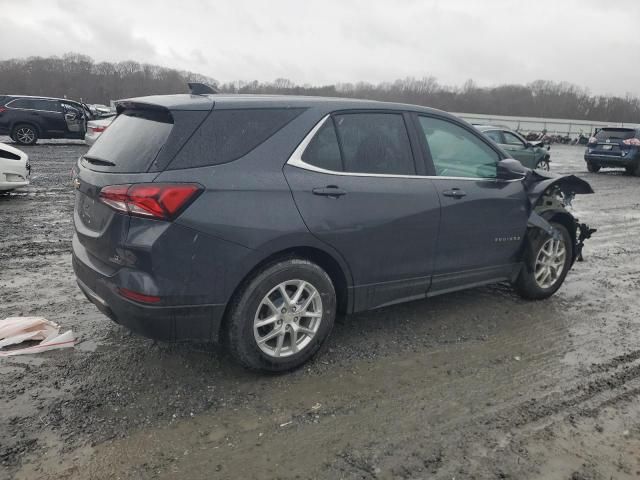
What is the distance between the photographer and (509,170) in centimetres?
426

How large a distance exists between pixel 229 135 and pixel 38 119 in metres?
18.1

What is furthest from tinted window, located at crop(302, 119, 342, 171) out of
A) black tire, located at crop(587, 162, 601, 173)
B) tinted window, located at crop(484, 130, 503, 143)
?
black tire, located at crop(587, 162, 601, 173)

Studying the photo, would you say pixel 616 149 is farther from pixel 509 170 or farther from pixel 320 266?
pixel 320 266

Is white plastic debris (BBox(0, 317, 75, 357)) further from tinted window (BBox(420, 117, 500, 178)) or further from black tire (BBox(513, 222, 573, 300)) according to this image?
black tire (BBox(513, 222, 573, 300))

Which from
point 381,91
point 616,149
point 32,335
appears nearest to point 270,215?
point 32,335

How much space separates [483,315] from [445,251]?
0.94 m

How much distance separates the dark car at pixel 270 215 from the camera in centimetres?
293

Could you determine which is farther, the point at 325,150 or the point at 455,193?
the point at 455,193

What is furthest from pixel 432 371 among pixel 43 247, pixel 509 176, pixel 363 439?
pixel 43 247

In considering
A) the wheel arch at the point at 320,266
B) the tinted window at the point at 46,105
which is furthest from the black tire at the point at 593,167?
the tinted window at the point at 46,105

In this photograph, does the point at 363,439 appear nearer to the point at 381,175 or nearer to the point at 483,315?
the point at 381,175

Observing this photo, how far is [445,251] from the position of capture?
13.3ft

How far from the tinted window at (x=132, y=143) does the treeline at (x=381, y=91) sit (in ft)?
241

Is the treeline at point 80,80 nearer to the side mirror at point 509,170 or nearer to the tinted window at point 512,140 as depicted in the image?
the tinted window at point 512,140
